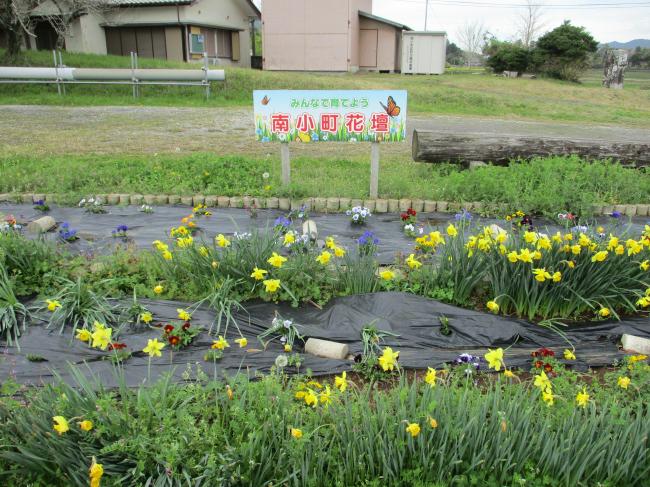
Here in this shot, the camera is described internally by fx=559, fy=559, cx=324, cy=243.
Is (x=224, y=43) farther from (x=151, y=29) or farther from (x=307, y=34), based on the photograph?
(x=307, y=34)

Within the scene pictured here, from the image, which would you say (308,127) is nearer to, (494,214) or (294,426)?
(494,214)

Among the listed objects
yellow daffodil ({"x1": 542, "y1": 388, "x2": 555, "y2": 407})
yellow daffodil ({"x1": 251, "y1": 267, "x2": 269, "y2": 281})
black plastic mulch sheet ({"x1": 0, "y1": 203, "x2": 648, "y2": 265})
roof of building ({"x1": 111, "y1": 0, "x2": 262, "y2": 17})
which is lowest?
black plastic mulch sheet ({"x1": 0, "y1": 203, "x2": 648, "y2": 265})

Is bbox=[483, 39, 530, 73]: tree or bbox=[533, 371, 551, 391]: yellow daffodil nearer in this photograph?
bbox=[533, 371, 551, 391]: yellow daffodil

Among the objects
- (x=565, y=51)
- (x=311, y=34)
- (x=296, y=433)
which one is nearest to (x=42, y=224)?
(x=296, y=433)

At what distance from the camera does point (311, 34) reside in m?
23.3

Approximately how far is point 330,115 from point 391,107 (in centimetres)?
65

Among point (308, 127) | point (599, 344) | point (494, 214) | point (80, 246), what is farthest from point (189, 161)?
point (599, 344)

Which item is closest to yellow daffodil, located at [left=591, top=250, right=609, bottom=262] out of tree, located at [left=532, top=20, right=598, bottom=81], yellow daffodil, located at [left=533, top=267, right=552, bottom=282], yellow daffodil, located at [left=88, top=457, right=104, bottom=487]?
yellow daffodil, located at [left=533, top=267, right=552, bottom=282]

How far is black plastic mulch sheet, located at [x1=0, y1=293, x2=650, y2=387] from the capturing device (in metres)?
2.94

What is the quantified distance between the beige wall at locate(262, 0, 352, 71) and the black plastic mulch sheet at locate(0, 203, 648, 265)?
62.7ft

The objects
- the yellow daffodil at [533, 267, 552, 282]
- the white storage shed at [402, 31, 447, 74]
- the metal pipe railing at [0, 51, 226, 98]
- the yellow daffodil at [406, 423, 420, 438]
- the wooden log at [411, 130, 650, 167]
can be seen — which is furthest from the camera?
the white storage shed at [402, 31, 447, 74]

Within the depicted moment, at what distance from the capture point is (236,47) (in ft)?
87.2

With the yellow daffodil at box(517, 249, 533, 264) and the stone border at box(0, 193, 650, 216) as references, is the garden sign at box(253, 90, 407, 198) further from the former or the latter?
the yellow daffodil at box(517, 249, 533, 264)

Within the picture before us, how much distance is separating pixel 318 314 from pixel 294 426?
130cm
